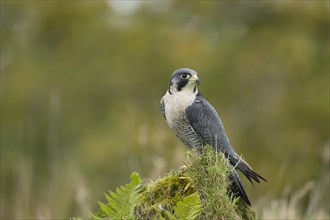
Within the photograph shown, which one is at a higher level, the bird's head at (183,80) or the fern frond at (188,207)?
the bird's head at (183,80)

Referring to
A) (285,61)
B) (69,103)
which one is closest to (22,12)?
(69,103)

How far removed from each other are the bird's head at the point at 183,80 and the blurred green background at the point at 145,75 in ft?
46.5

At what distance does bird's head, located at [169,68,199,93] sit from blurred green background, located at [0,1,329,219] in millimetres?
14188

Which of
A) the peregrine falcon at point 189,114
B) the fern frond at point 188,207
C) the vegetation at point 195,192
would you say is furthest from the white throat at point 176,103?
the fern frond at point 188,207

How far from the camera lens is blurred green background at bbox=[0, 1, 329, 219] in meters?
22.4

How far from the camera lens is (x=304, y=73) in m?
24.2

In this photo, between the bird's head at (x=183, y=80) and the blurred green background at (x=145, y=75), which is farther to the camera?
the blurred green background at (x=145, y=75)

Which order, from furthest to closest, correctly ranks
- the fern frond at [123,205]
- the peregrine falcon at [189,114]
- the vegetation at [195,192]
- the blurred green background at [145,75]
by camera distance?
the blurred green background at [145,75], the peregrine falcon at [189,114], the vegetation at [195,192], the fern frond at [123,205]

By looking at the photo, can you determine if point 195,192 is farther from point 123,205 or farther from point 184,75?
point 184,75

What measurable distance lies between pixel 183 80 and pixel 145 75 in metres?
19.2

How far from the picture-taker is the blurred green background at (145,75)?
882 inches

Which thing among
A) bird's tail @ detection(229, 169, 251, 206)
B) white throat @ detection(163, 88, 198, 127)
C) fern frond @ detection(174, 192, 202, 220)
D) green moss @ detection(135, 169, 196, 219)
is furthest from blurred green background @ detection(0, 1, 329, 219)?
fern frond @ detection(174, 192, 202, 220)

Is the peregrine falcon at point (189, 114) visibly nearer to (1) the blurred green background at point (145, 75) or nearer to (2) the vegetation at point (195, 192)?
(2) the vegetation at point (195, 192)

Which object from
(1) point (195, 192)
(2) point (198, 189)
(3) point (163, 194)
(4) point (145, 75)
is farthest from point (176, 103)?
(4) point (145, 75)
